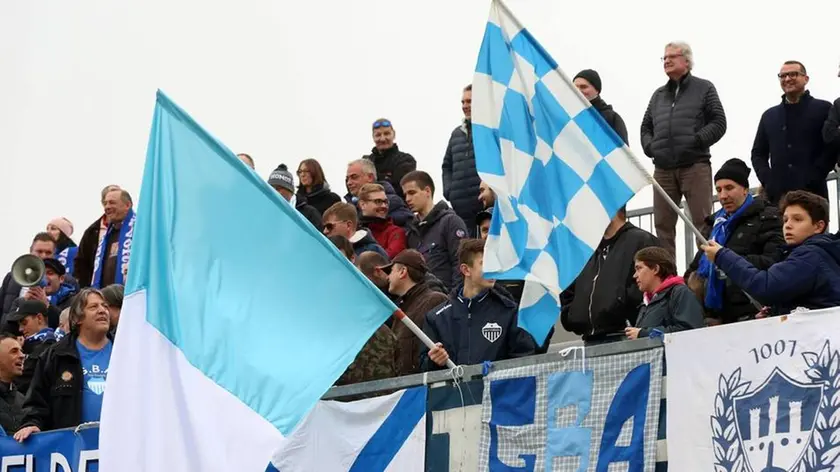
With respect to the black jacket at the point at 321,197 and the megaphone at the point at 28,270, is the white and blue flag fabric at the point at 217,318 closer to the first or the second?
the black jacket at the point at 321,197

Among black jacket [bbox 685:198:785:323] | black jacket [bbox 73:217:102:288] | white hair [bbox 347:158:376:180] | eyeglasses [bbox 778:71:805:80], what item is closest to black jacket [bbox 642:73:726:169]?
eyeglasses [bbox 778:71:805:80]

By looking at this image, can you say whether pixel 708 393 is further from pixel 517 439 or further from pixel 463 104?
pixel 463 104

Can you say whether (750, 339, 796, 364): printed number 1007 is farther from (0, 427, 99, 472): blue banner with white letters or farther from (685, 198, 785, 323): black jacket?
(0, 427, 99, 472): blue banner with white letters

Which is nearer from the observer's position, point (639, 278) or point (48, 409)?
point (639, 278)

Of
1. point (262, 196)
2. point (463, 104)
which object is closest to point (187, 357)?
point (262, 196)

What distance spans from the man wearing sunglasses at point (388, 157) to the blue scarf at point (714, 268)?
5261 mm

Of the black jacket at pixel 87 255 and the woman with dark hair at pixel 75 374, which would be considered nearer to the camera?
the woman with dark hair at pixel 75 374

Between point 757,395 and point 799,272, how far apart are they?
1036mm

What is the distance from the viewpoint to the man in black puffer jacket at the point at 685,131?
14.9 metres

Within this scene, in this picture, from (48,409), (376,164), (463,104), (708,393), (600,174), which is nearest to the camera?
(708,393)

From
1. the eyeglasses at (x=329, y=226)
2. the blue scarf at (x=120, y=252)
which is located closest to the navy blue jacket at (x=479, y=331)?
the eyeglasses at (x=329, y=226)

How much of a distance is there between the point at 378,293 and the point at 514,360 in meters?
0.98

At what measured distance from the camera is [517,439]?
9883 millimetres

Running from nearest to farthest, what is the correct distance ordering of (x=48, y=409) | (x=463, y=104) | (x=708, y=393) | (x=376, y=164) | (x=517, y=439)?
1. (x=708, y=393)
2. (x=517, y=439)
3. (x=48, y=409)
4. (x=463, y=104)
5. (x=376, y=164)
